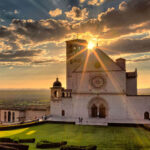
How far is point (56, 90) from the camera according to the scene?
126 feet

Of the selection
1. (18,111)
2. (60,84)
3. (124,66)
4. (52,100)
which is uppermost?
(124,66)

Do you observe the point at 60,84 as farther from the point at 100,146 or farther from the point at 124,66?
the point at 100,146

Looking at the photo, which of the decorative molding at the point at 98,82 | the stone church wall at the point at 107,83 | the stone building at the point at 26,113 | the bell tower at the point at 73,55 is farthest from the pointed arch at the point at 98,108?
the stone building at the point at 26,113

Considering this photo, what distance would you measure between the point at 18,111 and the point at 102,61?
88.9ft

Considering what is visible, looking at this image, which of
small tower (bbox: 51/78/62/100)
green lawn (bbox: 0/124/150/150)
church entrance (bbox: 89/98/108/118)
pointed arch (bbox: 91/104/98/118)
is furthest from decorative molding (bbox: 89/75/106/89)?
green lawn (bbox: 0/124/150/150)

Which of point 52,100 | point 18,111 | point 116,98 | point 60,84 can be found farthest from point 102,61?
point 18,111

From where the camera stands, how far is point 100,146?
61.5ft

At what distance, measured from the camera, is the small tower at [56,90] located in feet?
124

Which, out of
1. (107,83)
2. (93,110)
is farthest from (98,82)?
(93,110)

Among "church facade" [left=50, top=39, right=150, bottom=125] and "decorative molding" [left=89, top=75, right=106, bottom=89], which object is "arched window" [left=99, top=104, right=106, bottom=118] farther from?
"decorative molding" [left=89, top=75, right=106, bottom=89]

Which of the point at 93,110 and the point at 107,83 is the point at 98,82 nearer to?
the point at 107,83

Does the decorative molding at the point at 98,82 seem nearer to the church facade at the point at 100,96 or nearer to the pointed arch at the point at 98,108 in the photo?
the church facade at the point at 100,96

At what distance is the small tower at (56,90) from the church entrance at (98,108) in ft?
23.6

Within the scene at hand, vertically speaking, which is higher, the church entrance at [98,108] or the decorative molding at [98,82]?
the decorative molding at [98,82]
